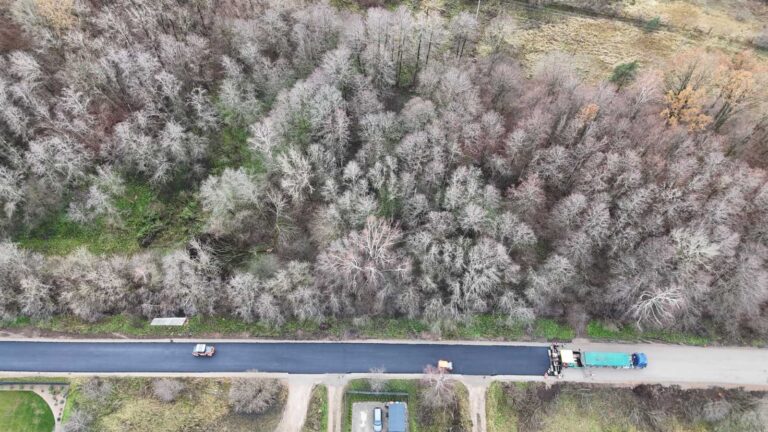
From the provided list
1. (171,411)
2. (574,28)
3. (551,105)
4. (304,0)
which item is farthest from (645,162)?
(171,411)

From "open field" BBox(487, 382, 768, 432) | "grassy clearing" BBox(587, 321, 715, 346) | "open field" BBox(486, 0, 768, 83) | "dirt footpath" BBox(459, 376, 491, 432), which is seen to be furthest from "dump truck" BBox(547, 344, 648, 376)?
"open field" BBox(486, 0, 768, 83)

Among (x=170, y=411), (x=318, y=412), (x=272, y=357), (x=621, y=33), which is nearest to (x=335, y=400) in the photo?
(x=318, y=412)

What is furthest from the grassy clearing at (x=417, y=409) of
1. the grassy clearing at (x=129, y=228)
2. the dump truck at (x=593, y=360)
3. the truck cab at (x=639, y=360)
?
the grassy clearing at (x=129, y=228)

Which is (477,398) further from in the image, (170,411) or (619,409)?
(170,411)

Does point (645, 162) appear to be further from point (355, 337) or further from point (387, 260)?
point (355, 337)

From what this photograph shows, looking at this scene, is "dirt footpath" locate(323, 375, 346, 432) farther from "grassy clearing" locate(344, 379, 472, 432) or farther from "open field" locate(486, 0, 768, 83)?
"open field" locate(486, 0, 768, 83)

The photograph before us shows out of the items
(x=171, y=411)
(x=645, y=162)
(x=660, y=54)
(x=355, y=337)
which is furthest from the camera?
(x=660, y=54)

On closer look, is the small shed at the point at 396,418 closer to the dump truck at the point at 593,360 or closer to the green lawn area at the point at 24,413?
the dump truck at the point at 593,360
